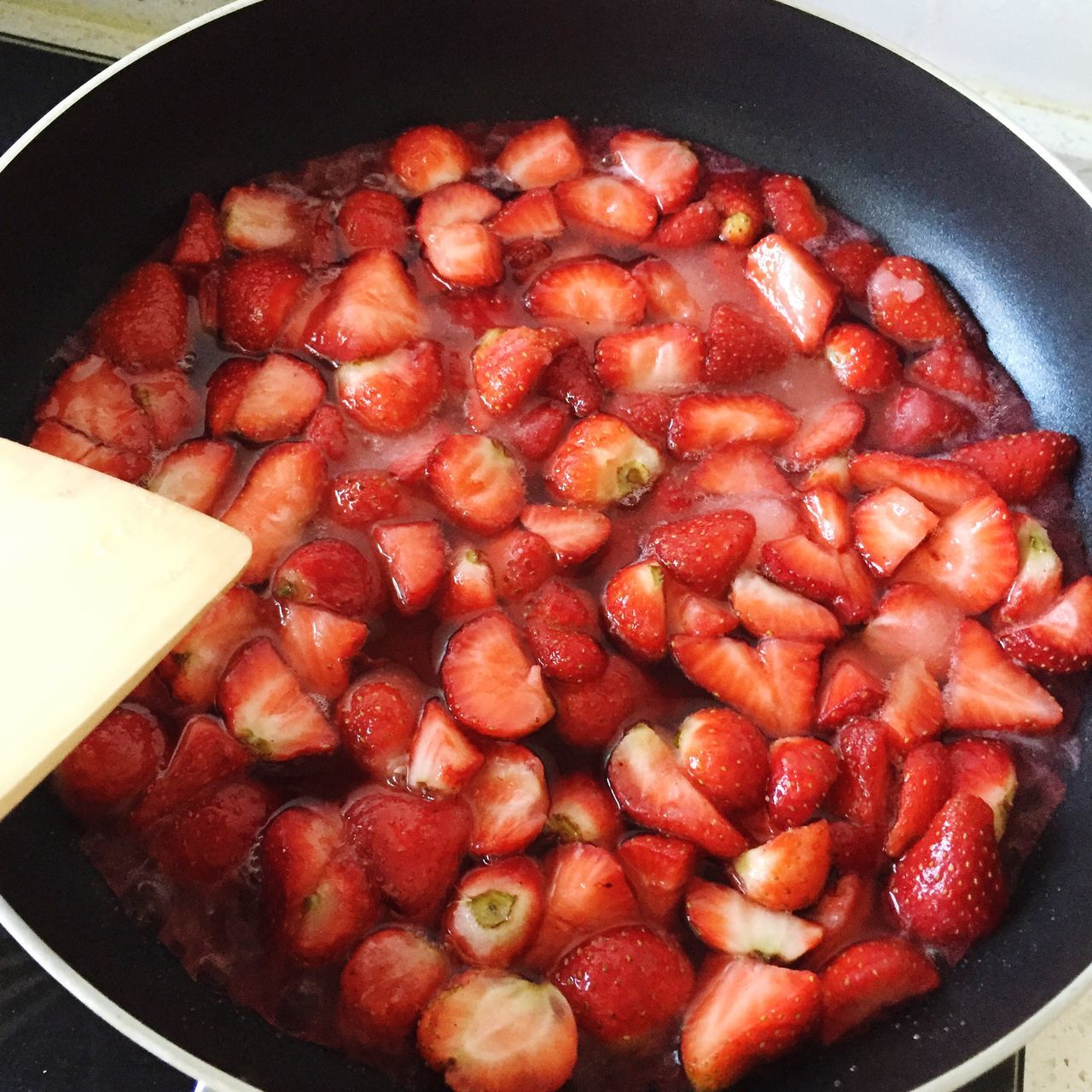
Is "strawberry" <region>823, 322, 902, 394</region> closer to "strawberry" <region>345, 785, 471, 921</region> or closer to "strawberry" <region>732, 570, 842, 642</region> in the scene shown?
"strawberry" <region>732, 570, 842, 642</region>

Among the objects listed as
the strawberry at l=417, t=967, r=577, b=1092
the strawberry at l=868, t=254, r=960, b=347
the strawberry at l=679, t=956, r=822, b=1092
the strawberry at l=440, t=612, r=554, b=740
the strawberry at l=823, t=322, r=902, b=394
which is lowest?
the strawberry at l=417, t=967, r=577, b=1092

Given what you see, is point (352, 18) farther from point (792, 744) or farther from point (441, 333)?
point (792, 744)

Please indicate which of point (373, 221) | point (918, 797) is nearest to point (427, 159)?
point (373, 221)

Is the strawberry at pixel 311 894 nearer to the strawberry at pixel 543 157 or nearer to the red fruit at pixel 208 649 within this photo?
the red fruit at pixel 208 649

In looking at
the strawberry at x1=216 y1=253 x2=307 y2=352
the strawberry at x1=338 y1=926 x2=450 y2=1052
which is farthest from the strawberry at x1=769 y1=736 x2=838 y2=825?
the strawberry at x1=216 y1=253 x2=307 y2=352

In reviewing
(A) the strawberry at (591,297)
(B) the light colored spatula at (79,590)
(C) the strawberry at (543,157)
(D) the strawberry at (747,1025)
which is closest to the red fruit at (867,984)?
(D) the strawberry at (747,1025)

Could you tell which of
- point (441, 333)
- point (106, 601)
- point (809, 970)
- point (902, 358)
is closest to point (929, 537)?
point (902, 358)
